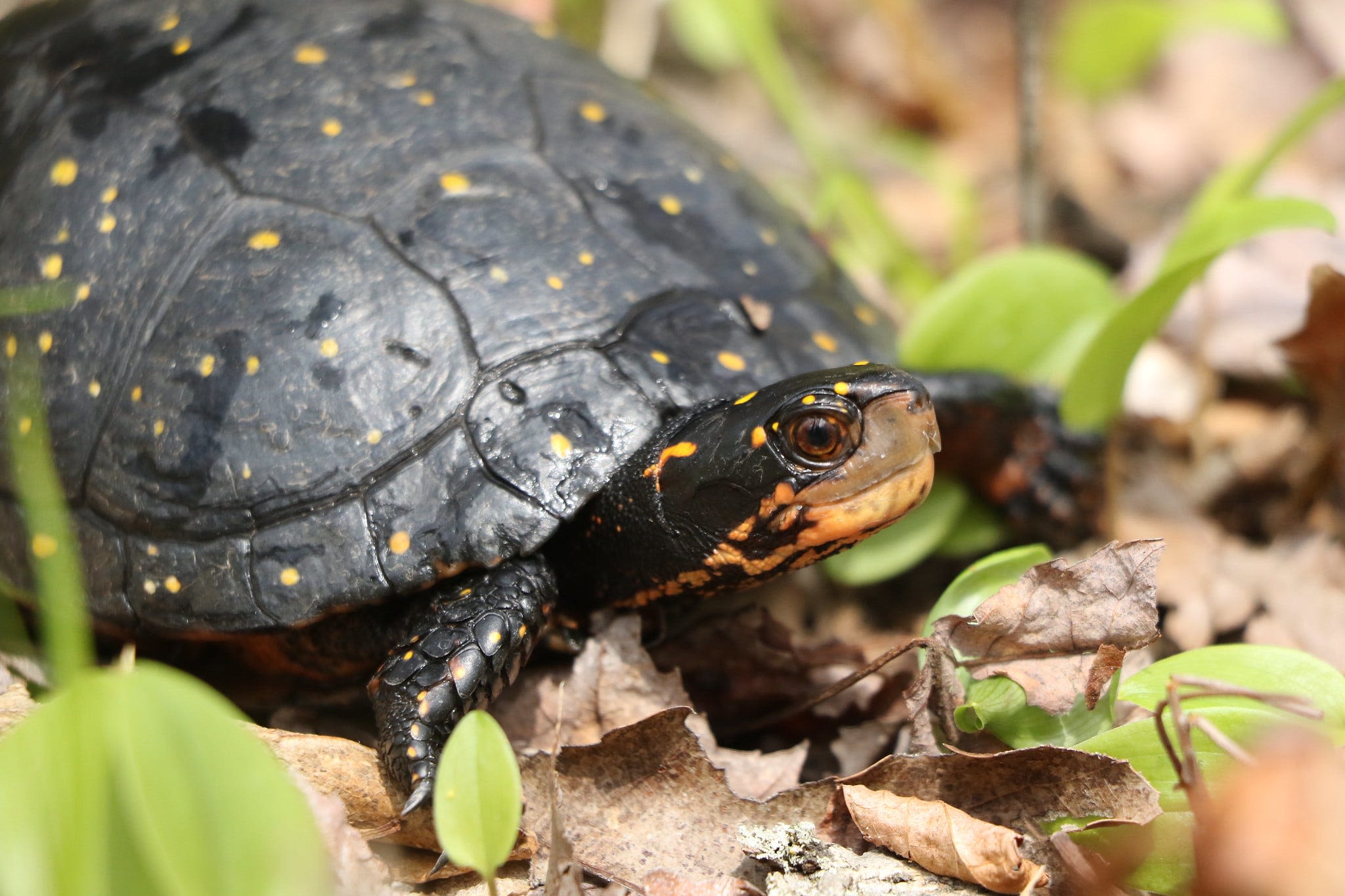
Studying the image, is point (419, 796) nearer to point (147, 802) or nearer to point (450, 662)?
point (450, 662)

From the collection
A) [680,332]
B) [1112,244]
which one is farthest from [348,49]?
[1112,244]

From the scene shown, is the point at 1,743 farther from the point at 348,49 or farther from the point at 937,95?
the point at 937,95

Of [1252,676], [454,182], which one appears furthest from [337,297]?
[1252,676]

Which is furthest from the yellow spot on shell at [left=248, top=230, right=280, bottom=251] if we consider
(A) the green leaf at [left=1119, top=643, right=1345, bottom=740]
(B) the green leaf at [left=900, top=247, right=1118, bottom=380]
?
Result: (A) the green leaf at [left=1119, top=643, right=1345, bottom=740]

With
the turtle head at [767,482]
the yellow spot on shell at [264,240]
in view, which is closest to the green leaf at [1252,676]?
the turtle head at [767,482]

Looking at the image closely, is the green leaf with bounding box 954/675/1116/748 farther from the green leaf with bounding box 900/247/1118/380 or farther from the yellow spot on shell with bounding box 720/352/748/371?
the green leaf with bounding box 900/247/1118/380
